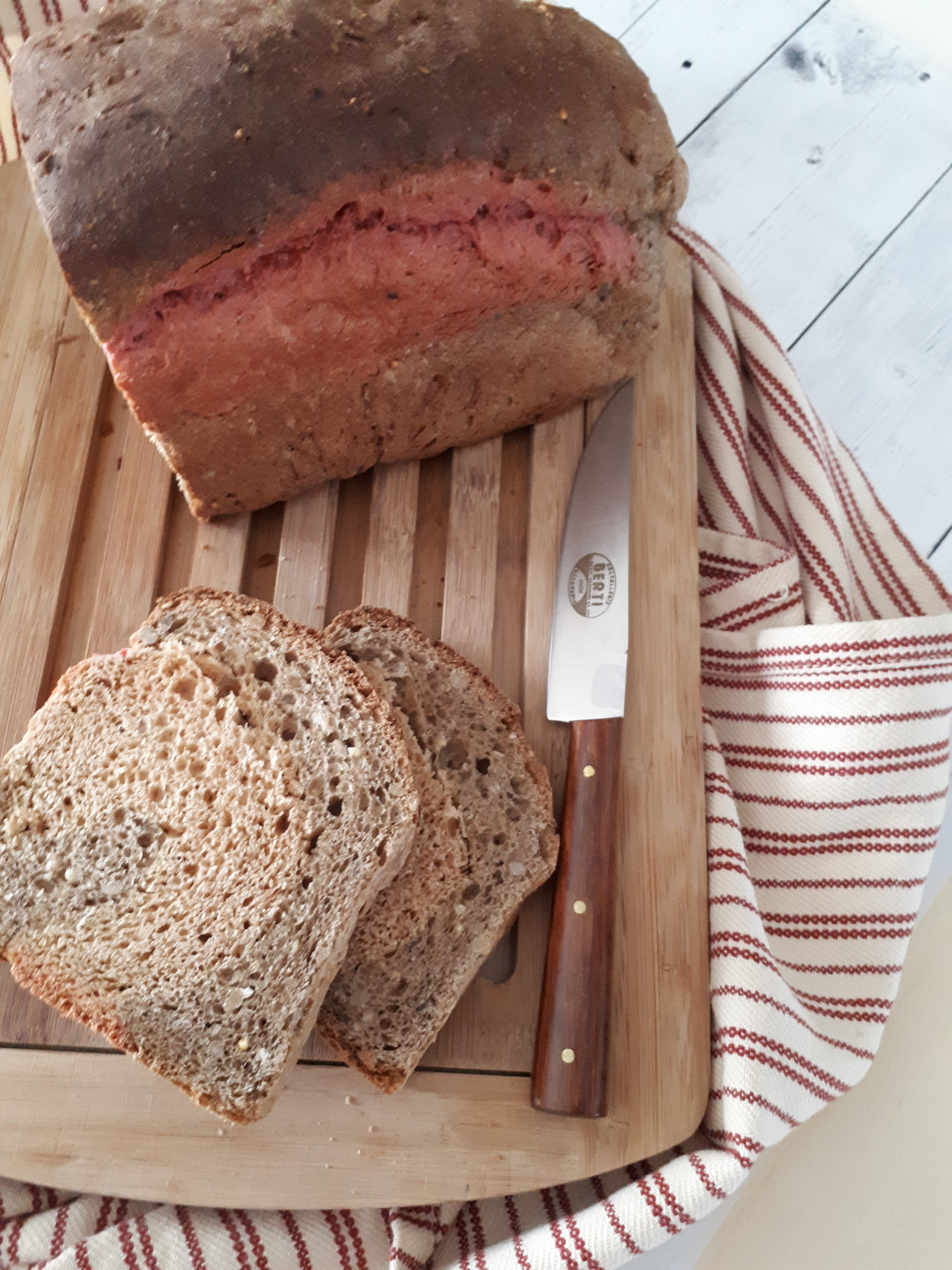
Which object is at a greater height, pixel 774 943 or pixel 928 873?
pixel 774 943

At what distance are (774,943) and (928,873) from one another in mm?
370

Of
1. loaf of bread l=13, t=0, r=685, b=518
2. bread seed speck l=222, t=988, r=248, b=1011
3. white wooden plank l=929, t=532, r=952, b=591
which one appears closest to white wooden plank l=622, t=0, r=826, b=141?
loaf of bread l=13, t=0, r=685, b=518

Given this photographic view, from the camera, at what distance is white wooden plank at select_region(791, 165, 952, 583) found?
1.98m

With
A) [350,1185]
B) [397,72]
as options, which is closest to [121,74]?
[397,72]

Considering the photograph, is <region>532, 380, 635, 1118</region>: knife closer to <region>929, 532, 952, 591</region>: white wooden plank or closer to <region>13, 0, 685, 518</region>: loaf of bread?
<region>13, 0, 685, 518</region>: loaf of bread

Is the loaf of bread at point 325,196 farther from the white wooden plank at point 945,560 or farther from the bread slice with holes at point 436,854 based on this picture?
the white wooden plank at point 945,560

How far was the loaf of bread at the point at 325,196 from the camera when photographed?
133 cm

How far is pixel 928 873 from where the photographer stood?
5.82 feet

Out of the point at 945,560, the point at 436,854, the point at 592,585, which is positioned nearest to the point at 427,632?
the point at 592,585

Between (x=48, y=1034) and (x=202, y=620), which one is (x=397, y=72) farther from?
(x=48, y=1034)

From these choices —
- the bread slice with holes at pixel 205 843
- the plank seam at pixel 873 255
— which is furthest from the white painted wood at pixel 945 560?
the bread slice with holes at pixel 205 843

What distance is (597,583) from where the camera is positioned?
5.26 feet

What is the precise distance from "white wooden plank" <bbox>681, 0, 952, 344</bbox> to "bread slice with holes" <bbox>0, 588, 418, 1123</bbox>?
1.31 meters

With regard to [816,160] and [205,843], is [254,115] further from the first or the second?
[816,160]
